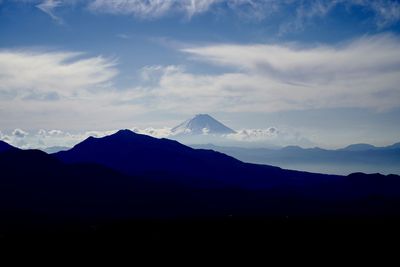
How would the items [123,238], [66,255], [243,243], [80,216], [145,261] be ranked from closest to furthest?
[145,261] < [66,255] < [243,243] < [123,238] < [80,216]

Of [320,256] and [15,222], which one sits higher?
[320,256]

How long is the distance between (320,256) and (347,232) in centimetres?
1919

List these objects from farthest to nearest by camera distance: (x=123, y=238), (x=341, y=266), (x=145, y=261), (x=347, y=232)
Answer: (x=347, y=232) < (x=123, y=238) < (x=145, y=261) < (x=341, y=266)

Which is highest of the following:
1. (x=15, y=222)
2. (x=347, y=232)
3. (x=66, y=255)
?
(x=347, y=232)

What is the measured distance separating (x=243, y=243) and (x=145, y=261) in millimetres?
15370

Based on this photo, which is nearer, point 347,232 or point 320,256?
point 320,256

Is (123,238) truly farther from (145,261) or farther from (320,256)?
(320,256)

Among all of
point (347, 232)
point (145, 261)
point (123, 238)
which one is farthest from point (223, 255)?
point (347, 232)

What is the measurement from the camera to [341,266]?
138ft

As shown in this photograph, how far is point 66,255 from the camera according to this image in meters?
49.4

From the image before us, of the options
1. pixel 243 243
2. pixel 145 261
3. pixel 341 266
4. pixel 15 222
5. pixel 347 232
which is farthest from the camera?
pixel 15 222

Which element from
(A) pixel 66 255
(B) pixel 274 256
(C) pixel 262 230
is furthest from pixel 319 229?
(A) pixel 66 255

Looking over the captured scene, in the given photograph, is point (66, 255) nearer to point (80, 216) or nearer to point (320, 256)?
point (320, 256)

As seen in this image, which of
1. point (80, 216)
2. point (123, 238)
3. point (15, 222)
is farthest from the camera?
point (80, 216)
